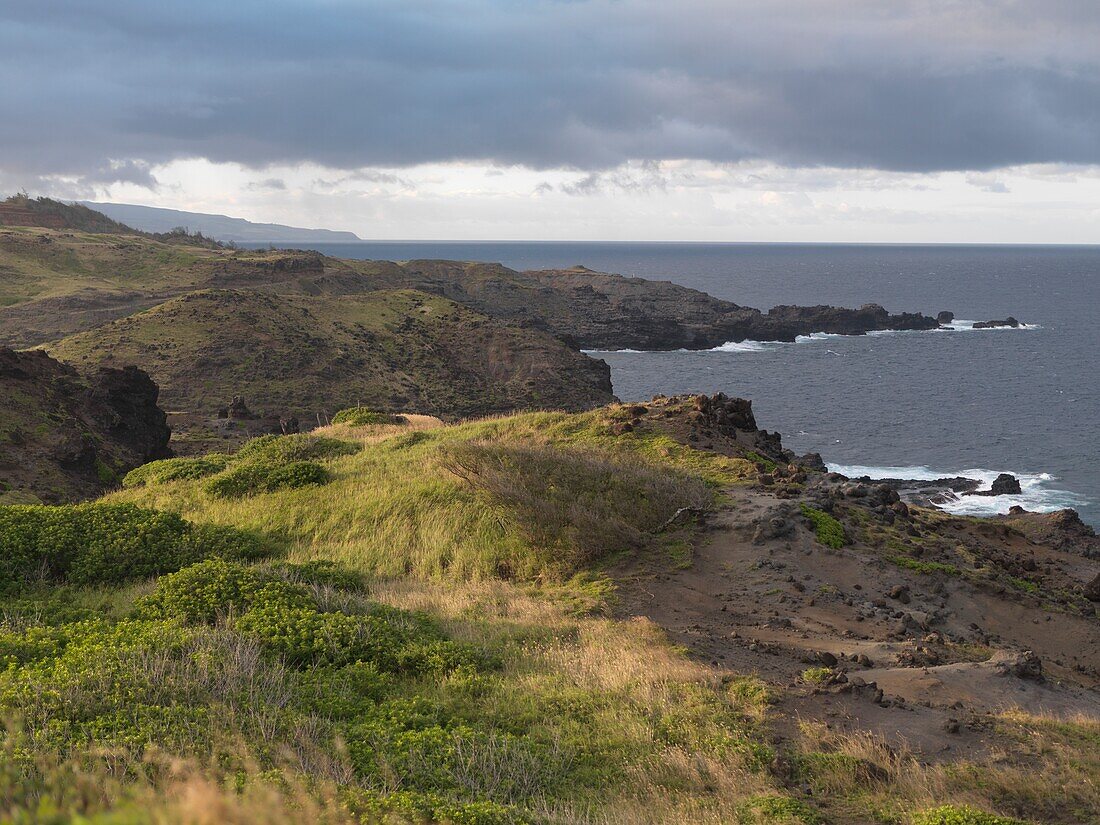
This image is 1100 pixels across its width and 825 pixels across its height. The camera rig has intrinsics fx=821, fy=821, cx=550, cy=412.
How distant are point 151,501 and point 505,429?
8.54 meters

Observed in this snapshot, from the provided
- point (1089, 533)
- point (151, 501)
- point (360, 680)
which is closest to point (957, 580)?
point (360, 680)

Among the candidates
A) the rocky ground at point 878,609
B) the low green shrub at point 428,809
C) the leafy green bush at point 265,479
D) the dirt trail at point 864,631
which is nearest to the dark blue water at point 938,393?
the rocky ground at point 878,609

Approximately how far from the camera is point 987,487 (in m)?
44.9

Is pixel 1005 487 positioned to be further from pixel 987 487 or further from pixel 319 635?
pixel 319 635

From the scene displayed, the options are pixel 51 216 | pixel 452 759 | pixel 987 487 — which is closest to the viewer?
pixel 452 759

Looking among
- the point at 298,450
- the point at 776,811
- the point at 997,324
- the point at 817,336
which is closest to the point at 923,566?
the point at 776,811

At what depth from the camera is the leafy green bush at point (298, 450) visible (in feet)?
69.9

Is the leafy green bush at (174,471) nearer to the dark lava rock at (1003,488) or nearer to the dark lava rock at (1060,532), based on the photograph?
the dark lava rock at (1060,532)

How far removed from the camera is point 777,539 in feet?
47.5

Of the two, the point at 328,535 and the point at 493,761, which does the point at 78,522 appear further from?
the point at 493,761

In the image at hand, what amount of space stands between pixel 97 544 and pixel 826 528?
1228 centimetres

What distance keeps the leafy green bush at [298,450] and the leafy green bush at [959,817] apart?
56.1 ft

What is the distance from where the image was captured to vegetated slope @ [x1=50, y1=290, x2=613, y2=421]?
193ft

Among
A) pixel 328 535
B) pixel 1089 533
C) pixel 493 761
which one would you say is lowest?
pixel 1089 533
